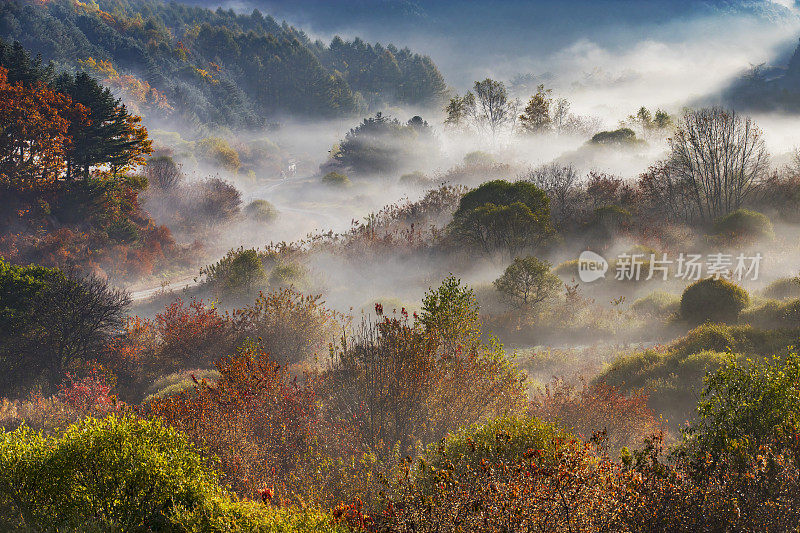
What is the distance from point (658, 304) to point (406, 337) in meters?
12.2

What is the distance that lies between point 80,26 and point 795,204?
112m

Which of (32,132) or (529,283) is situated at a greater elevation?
(32,132)

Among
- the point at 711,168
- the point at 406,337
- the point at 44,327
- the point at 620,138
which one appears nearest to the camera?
the point at 406,337

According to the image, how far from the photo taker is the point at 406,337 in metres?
8.63

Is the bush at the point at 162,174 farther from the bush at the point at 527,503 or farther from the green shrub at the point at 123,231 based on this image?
the bush at the point at 527,503

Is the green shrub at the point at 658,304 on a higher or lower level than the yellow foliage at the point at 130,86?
lower

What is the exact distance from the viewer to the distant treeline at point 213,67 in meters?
75.1

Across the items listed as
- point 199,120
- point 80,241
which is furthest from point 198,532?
point 199,120

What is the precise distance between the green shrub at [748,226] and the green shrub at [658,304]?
6642 millimetres

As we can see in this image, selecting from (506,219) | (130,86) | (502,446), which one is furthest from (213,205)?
(130,86)

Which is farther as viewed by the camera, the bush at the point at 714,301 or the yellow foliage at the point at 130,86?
the yellow foliage at the point at 130,86

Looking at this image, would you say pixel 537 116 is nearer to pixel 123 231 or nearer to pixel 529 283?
pixel 529 283

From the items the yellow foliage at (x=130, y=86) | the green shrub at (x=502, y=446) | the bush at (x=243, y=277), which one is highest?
the yellow foliage at (x=130, y=86)

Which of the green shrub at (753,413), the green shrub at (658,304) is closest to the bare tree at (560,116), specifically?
the green shrub at (658,304)
